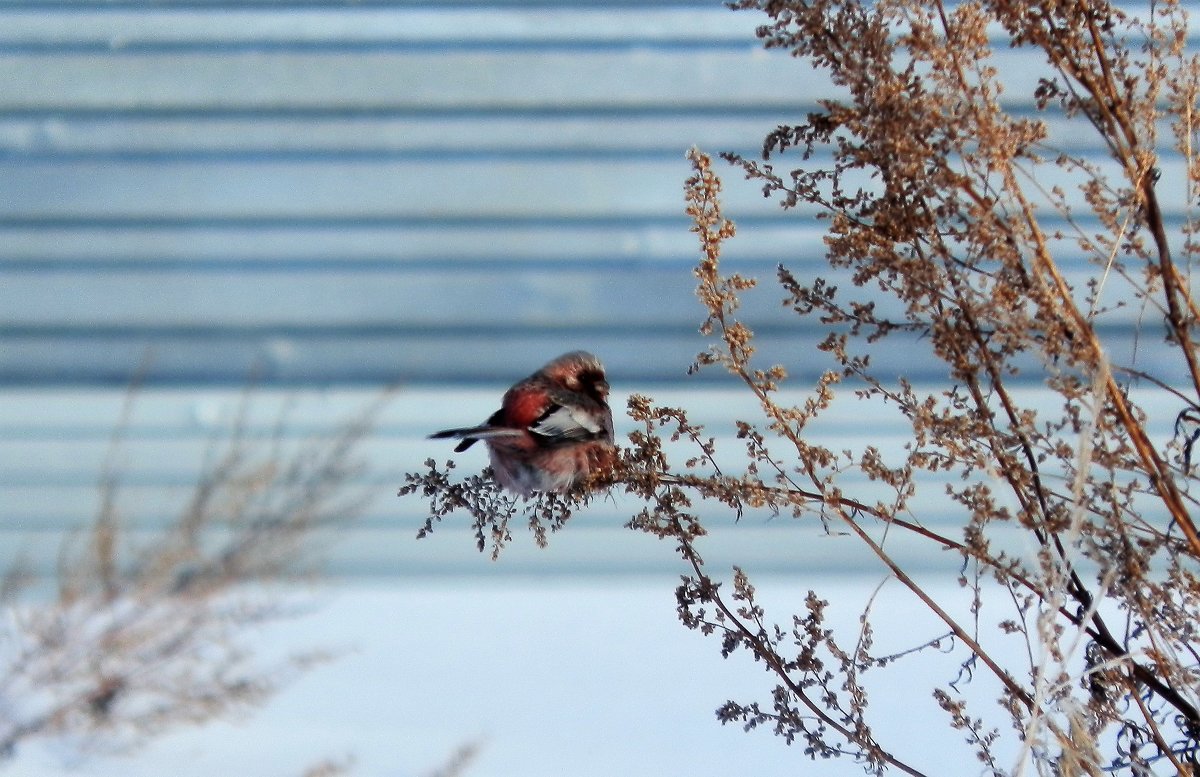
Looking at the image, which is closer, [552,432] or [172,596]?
[552,432]

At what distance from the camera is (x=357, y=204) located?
4.87 ft

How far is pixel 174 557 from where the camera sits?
141cm

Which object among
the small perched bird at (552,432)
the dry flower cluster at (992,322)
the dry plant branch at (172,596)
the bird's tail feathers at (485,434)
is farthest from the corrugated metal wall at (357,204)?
the dry flower cluster at (992,322)

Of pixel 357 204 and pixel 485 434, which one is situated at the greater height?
pixel 357 204

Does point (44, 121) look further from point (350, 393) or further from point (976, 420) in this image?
point (976, 420)

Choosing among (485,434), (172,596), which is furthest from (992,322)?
(172,596)

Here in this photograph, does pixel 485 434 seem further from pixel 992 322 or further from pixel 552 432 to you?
pixel 992 322

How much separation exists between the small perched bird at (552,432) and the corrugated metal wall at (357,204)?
24.4 inches

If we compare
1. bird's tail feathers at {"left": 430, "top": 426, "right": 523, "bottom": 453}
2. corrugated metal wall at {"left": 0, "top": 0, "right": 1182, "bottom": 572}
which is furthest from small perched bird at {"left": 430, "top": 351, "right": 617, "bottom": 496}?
corrugated metal wall at {"left": 0, "top": 0, "right": 1182, "bottom": 572}

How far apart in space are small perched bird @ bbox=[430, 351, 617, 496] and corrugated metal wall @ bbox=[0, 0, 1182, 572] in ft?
2.04

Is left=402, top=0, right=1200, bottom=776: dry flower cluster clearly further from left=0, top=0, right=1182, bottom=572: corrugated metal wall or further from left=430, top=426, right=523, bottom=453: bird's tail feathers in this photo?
left=0, top=0, right=1182, bottom=572: corrugated metal wall

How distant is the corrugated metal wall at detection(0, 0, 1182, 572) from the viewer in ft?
4.77

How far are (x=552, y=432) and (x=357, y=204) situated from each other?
81 centimetres

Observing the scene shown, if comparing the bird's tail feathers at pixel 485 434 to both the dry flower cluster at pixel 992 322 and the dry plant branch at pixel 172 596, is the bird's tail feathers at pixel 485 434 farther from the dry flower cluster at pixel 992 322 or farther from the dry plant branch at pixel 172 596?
the dry plant branch at pixel 172 596
